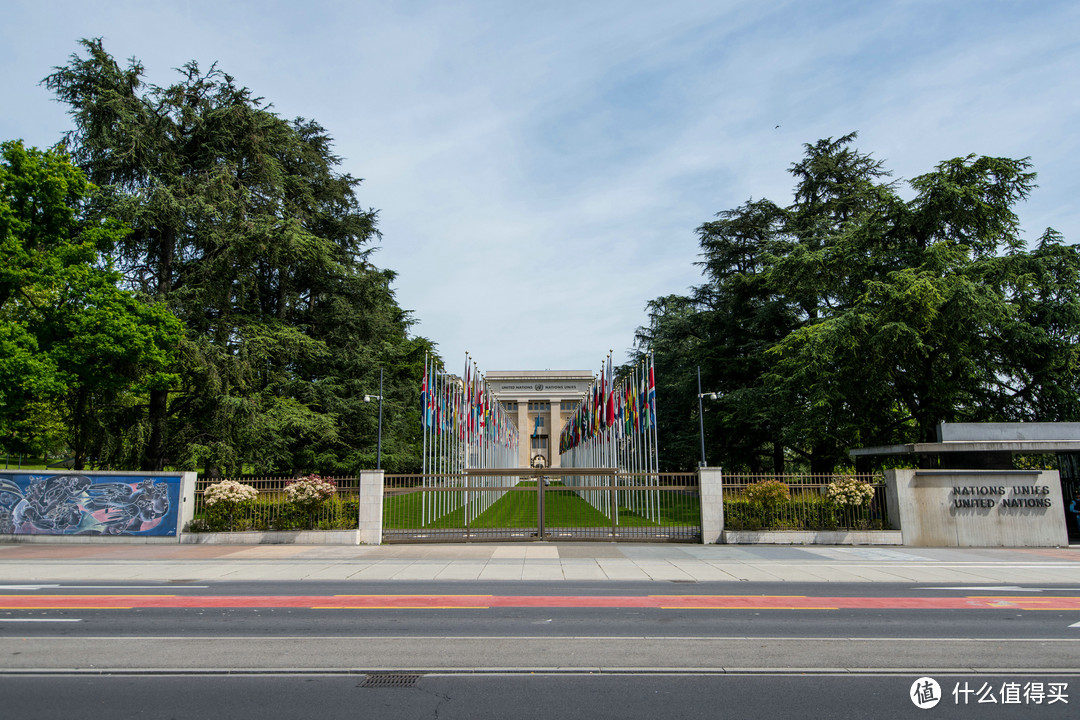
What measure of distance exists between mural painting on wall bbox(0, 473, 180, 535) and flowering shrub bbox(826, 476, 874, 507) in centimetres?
2072

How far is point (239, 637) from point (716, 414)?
1544 inches

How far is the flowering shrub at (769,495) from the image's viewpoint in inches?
849

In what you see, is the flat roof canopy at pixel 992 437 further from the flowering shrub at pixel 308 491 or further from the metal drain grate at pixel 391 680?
the metal drain grate at pixel 391 680

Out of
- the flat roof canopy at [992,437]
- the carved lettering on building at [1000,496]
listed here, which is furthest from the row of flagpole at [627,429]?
the carved lettering on building at [1000,496]

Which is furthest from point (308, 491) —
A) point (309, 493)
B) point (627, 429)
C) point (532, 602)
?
point (627, 429)

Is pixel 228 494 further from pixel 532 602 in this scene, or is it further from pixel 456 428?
pixel 456 428

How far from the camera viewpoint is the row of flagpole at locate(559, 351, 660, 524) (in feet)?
100

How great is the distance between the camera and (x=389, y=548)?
69.2 feet

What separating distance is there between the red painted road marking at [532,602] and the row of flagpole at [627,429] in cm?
1196

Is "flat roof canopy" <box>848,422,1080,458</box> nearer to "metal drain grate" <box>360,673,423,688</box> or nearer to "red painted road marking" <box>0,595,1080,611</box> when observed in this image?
"red painted road marking" <box>0,595,1080,611</box>

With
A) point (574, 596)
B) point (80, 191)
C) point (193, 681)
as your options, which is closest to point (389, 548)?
point (574, 596)

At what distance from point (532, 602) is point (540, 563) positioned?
18.7 feet

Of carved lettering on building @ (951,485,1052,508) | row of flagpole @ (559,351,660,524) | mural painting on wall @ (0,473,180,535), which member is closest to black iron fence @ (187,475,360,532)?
mural painting on wall @ (0,473,180,535)

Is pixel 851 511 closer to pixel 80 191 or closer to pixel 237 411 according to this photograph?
pixel 237 411
